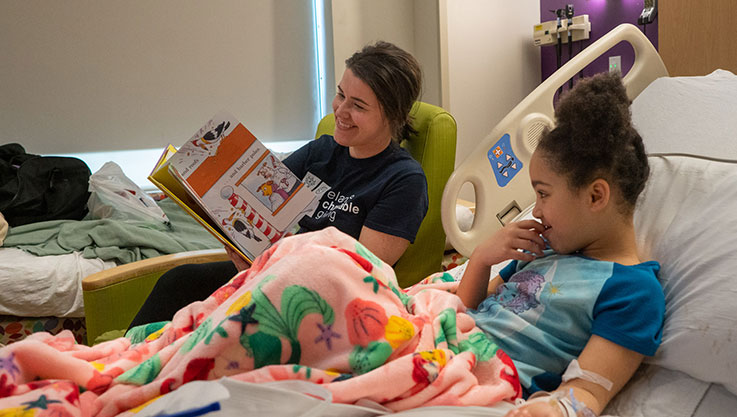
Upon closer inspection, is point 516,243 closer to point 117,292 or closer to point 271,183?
point 271,183

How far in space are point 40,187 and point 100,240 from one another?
0.57 m

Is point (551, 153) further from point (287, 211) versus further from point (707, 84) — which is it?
point (287, 211)

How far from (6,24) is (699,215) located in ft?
12.7

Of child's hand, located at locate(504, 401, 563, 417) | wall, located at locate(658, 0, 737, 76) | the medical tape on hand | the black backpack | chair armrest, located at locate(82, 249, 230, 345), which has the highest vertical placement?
wall, located at locate(658, 0, 737, 76)

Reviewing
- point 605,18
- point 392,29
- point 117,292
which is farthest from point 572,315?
point 392,29

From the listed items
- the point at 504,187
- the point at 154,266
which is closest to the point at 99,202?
the point at 154,266

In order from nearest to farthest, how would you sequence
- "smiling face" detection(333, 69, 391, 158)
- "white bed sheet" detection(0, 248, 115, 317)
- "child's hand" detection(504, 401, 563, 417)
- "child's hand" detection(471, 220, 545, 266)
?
"child's hand" detection(504, 401, 563, 417) < "child's hand" detection(471, 220, 545, 266) < "smiling face" detection(333, 69, 391, 158) < "white bed sheet" detection(0, 248, 115, 317)

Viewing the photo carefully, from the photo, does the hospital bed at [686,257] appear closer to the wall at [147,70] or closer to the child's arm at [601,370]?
the child's arm at [601,370]

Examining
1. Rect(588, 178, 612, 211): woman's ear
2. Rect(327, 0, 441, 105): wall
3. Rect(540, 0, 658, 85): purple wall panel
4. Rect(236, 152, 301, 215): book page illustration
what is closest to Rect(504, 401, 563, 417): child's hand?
Rect(588, 178, 612, 211): woman's ear

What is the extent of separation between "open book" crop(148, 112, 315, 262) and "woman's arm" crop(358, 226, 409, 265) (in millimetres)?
196

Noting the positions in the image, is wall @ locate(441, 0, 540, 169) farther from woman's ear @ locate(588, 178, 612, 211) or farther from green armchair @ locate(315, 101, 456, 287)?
woman's ear @ locate(588, 178, 612, 211)

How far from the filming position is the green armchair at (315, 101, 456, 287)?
2146 mm

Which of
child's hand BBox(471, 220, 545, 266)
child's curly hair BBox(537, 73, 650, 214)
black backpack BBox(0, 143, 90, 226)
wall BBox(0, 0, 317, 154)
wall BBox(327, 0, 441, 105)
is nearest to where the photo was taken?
child's curly hair BBox(537, 73, 650, 214)

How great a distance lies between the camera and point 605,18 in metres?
3.71
